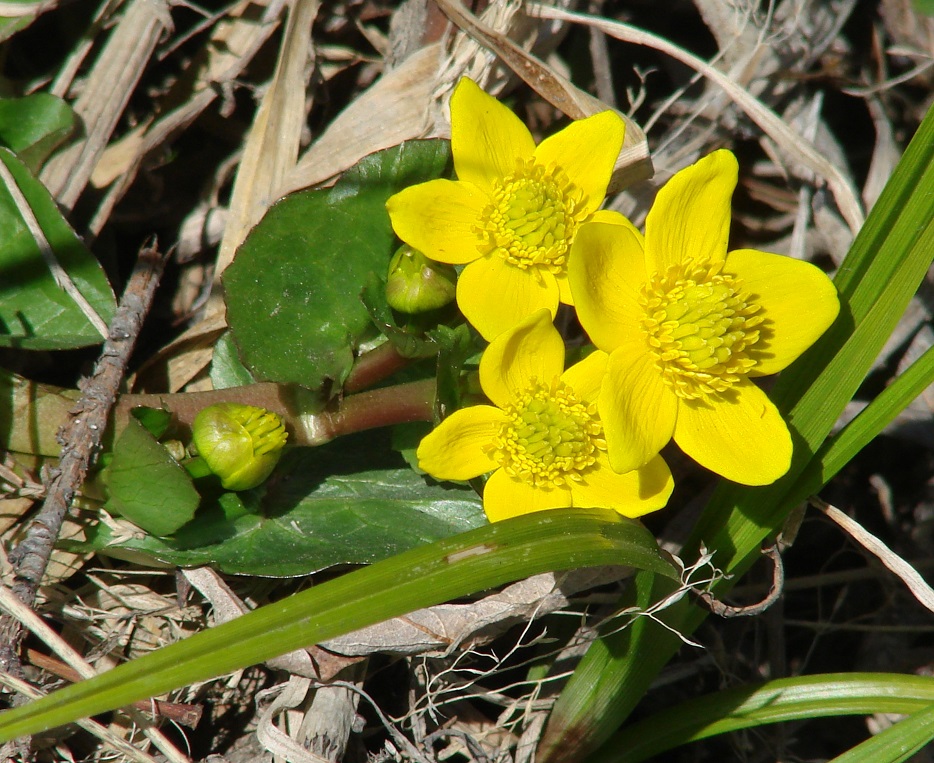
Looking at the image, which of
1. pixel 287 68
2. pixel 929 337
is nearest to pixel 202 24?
pixel 287 68

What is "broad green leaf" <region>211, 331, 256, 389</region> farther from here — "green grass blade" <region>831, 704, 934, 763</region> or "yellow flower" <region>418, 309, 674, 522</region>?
"green grass blade" <region>831, 704, 934, 763</region>

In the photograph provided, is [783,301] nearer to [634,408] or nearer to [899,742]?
[634,408]

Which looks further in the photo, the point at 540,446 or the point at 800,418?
the point at 800,418

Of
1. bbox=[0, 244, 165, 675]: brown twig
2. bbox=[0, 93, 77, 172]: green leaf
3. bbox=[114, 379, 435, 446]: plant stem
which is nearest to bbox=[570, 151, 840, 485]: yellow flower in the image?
bbox=[114, 379, 435, 446]: plant stem

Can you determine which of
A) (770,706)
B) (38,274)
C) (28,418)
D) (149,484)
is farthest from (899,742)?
(38,274)

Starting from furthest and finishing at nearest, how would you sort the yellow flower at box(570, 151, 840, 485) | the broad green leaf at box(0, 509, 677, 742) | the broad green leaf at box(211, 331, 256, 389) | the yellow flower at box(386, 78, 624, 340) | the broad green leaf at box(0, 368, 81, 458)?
1. the broad green leaf at box(211, 331, 256, 389)
2. the broad green leaf at box(0, 368, 81, 458)
3. the yellow flower at box(386, 78, 624, 340)
4. the yellow flower at box(570, 151, 840, 485)
5. the broad green leaf at box(0, 509, 677, 742)
